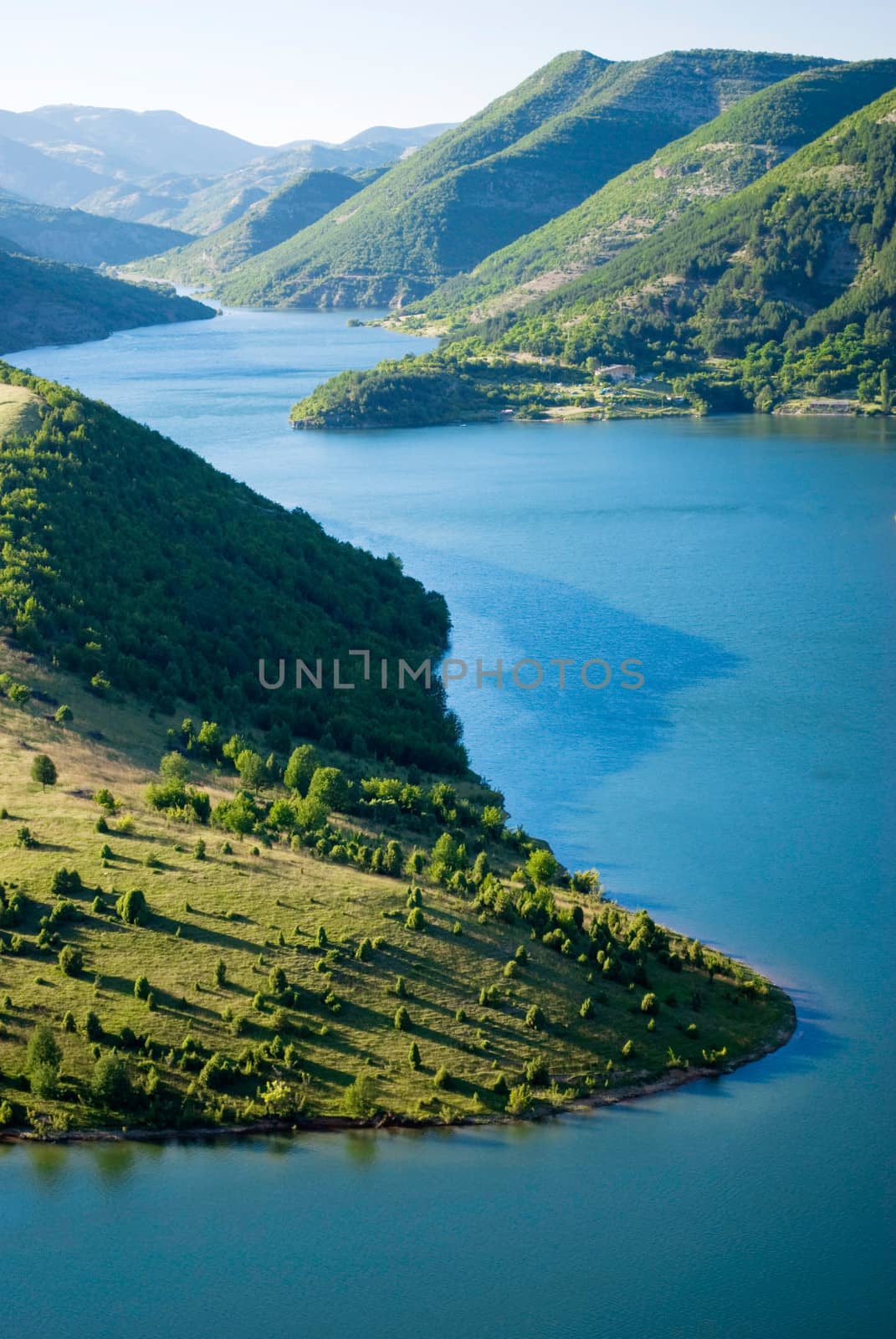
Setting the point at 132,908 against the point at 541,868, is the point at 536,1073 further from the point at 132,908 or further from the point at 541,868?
the point at 132,908

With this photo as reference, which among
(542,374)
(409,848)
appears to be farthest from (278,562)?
(542,374)

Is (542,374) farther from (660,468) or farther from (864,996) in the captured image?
(864,996)

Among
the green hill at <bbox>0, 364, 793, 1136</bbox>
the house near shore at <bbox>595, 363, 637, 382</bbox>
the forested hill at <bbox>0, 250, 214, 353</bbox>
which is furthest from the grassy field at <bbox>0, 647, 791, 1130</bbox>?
the forested hill at <bbox>0, 250, 214, 353</bbox>

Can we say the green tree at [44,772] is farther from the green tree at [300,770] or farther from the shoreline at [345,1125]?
the shoreline at [345,1125]

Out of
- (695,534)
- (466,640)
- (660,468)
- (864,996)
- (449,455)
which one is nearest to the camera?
(864,996)

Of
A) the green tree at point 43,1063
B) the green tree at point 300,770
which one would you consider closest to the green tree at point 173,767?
the green tree at point 300,770

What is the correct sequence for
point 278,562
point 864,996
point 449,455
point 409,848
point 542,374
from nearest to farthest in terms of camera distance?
1. point 864,996
2. point 409,848
3. point 278,562
4. point 449,455
5. point 542,374
